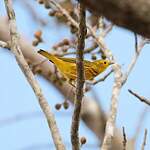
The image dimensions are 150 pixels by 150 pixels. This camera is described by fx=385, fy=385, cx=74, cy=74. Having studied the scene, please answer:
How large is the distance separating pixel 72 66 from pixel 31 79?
0.94 metres

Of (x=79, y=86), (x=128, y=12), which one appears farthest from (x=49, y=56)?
(x=128, y=12)

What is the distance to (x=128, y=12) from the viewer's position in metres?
0.38

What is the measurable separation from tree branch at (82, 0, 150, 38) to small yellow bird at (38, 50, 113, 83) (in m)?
2.18

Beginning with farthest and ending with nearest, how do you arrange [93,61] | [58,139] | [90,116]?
[90,116] → [93,61] → [58,139]

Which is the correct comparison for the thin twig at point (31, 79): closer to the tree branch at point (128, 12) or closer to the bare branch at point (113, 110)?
the bare branch at point (113, 110)

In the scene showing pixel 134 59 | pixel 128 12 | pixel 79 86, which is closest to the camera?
pixel 128 12

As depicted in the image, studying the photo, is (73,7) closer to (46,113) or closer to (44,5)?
(44,5)

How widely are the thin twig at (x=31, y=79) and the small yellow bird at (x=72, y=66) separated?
68 cm

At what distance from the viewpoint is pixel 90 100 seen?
5.18 m

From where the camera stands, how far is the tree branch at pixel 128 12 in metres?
0.37

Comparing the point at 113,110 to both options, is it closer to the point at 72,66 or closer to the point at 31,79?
the point at 31,79

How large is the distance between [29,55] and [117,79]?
214 cm

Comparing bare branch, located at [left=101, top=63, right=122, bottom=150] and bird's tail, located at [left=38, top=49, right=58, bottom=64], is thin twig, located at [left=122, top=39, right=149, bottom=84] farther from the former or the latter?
bird's tail, located at [left=38, top=49, right=58, bottom=64]

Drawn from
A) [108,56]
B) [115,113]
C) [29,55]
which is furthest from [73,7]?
[115,113]
